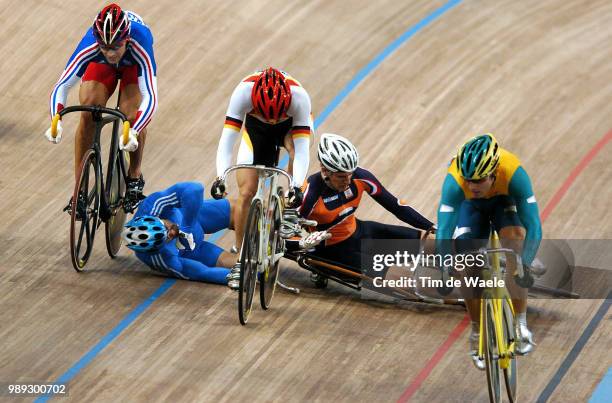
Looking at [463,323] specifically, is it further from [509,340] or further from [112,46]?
[112,46]

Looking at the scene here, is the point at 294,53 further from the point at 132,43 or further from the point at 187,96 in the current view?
the point at 132,43

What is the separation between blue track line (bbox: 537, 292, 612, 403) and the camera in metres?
6.22

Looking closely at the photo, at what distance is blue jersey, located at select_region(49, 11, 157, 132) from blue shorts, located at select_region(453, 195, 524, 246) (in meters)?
2.20

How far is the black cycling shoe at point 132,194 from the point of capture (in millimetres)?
7699

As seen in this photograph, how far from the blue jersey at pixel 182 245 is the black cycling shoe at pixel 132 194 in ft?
0.66

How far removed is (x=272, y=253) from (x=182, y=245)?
2.58 ft

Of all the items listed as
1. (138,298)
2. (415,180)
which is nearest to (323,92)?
(415,180)

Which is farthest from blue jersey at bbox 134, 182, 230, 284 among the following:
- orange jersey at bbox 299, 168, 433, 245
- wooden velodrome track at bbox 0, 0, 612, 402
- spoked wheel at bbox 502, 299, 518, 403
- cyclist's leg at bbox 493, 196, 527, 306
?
spoked wheel at bbox 502, 299, 518, 403

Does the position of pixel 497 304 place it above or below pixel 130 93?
above

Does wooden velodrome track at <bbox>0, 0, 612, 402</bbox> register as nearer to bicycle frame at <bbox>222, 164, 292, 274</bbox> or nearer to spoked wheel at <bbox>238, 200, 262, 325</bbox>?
spoked wheel at <bbox>238, 200, 262, 325</bbox>

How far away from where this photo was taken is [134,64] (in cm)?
746

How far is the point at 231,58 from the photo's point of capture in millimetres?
10242

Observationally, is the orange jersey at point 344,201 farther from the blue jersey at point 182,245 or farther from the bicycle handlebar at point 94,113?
the bicycle handlebar at point 94,113

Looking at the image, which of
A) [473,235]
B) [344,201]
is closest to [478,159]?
[473,235]
